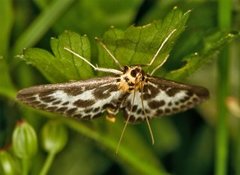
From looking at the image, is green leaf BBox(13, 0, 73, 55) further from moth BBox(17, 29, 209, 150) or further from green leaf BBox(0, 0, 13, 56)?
moth BBox(17, 29, 209, 150)

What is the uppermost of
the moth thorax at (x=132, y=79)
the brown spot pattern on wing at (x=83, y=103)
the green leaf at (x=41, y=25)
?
the green leaf at (x=41, y=25)

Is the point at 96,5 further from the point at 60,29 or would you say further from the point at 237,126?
the point at 237,126

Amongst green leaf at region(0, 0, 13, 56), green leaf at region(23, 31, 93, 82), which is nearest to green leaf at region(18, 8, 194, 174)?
green leaf at region(23, 31, 93, 82)

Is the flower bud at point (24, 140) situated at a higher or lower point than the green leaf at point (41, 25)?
lower

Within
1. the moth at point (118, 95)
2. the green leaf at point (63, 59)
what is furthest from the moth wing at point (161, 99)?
the green leaf at point (63, 59)

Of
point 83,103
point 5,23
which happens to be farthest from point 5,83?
point 83,103

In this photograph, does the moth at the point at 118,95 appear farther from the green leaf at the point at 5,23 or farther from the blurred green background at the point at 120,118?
the green leaf at the point at 5,23
